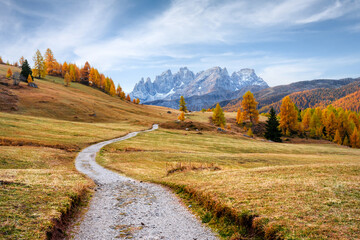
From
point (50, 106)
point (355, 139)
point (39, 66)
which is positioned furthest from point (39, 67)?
point (355, 139)

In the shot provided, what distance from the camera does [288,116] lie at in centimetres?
9706

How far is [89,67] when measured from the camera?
613 ft

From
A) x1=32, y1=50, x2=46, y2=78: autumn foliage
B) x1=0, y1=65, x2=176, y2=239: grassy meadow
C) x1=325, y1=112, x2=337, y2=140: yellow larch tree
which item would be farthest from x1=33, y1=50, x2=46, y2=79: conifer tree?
x1=325, y1=112, x2=337, y2=140: yellow larch tree

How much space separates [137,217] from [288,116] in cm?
10110

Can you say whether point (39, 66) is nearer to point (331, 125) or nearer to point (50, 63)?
point (50, 63)

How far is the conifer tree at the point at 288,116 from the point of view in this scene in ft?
318

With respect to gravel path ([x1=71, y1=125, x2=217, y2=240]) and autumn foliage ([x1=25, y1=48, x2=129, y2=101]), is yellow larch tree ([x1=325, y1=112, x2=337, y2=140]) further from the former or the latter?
autumn foliage ([x1=25, y1=48, x2=129, y2=101])

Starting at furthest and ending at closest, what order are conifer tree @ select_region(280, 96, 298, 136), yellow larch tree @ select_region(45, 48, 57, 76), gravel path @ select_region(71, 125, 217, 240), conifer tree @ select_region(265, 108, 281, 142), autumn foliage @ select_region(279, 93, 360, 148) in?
yellow larch tree @ select_region(45, 48, 57, 76)
conifer tree @ select_region(280, 96, 298, 136)
autumn foliage @ select_region(279, 93, 360, 148)
conifer tree @ select_region(265, 108, 281, 142)
gravel path @ select_region(71, 125, 217, 240)

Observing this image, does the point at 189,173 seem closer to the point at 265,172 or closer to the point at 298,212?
the point at 265,172

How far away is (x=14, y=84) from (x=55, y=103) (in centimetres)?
2527

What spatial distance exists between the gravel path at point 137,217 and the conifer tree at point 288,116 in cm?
9424

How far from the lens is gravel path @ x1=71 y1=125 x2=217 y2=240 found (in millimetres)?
9500

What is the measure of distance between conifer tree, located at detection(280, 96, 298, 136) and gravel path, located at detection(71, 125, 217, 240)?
94235mm

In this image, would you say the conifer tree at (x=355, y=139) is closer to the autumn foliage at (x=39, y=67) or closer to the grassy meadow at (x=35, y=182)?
the grassy meadow at (x=35, y=182)
